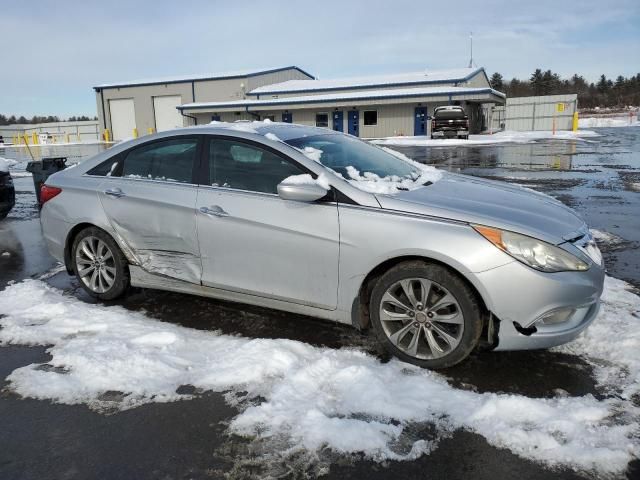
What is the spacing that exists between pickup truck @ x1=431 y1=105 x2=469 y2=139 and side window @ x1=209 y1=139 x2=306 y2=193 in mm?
30723

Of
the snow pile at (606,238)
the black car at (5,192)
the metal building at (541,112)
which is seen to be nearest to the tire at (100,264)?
the black car at (5,192)

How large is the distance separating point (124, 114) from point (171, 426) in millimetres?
54165

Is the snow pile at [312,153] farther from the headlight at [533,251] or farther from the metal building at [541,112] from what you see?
the metal building at [541,112]

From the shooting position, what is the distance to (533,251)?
317cm

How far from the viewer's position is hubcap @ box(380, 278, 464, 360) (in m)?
3.31

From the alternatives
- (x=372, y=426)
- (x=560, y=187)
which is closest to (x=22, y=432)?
(x=372, y=426)

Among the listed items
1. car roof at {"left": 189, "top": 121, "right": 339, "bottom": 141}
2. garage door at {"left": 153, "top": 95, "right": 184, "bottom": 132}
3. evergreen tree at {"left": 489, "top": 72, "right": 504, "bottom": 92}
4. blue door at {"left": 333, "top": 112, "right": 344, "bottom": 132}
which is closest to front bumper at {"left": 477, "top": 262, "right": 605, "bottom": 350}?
car roof at {"left": 189, "top": 121, "right": 339, "bottom": 141}

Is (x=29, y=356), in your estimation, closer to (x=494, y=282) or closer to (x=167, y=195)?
(x=167, y=195)

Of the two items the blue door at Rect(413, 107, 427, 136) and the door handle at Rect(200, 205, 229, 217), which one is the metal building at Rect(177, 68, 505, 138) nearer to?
the blue door at Rect(413, 107, 427, 136)

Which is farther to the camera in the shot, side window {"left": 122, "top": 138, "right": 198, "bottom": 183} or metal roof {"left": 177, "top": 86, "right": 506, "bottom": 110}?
metal roof {"left": 177, "top": 86, "right": 506, "bottom": 110}

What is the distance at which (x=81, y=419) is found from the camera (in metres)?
2.93

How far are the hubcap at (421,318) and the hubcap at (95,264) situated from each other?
258 cm

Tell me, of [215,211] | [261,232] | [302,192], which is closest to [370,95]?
[215,211]

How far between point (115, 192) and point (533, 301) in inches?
136
